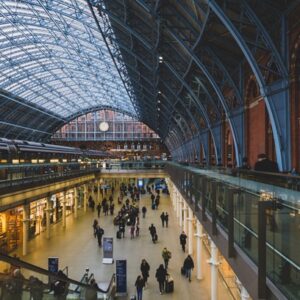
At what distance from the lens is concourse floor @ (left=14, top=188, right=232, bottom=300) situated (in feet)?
53.7

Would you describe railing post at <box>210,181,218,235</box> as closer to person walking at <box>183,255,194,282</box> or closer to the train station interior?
the train station interior

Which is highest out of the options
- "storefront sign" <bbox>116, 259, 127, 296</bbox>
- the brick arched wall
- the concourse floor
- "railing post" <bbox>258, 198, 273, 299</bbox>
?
the brick arched wall

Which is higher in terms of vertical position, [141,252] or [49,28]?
[49,28]

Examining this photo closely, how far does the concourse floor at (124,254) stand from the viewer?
1636cm

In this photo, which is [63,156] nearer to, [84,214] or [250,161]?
[84,214]

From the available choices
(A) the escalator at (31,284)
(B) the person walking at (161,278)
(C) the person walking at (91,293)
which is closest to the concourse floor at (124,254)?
(B) the person walking at (161,278)

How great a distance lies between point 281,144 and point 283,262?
9.69 meters

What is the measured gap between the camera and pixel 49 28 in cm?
4497

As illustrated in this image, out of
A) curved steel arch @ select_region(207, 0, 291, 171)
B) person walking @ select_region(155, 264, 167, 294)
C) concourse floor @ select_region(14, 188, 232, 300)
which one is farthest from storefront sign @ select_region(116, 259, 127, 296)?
curved steel arch @ select_region(207, 0, 291, 171)

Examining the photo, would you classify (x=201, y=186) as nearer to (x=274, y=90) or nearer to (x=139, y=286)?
(x=274, y=90)

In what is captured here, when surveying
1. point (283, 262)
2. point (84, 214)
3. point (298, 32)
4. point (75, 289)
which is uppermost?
point (298, 32)

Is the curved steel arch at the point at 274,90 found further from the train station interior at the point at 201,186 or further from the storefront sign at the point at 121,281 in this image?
the storefront sign at the point at 121,281

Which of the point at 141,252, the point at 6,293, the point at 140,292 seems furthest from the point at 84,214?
the point at 6,293

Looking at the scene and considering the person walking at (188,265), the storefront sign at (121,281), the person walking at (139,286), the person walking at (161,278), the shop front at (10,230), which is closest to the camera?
the person walking at (139,286)
